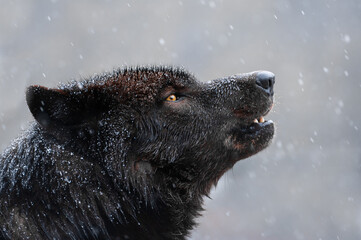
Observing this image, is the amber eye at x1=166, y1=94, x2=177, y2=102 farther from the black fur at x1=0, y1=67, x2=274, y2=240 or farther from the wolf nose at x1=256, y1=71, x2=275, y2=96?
the wolf nose at x1=256, y1=71, x2=275, y2=96

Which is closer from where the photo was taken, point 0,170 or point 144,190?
point 0,170

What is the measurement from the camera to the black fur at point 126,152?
10.9ft

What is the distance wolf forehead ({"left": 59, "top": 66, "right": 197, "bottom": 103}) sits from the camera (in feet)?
12.5

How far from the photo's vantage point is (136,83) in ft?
12.8

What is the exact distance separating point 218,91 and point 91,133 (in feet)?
3.90

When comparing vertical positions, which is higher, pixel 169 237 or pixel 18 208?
pixel 18 208

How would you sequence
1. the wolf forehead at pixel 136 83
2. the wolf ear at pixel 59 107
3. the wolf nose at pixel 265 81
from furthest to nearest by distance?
the wolf nose at pixel 265 81 < the wolf forehead at pixel 136 83 < the wolf ear at pixel 59 107

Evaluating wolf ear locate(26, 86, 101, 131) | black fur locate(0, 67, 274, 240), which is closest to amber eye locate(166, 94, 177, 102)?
black fur locate(0, 67, 274, 240)

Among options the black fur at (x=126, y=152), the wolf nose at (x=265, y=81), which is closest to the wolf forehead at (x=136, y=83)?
the black fur at (x=126, y=152)

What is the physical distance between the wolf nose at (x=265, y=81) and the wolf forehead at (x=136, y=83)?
0.59 m

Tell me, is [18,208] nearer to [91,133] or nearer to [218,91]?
[91,133]

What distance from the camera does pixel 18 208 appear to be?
10.7 ft

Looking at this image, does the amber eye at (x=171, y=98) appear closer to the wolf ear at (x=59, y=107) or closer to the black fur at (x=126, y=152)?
the black fur at (x=126, y=152)

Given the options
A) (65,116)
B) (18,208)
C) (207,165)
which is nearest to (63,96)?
(65,116)
